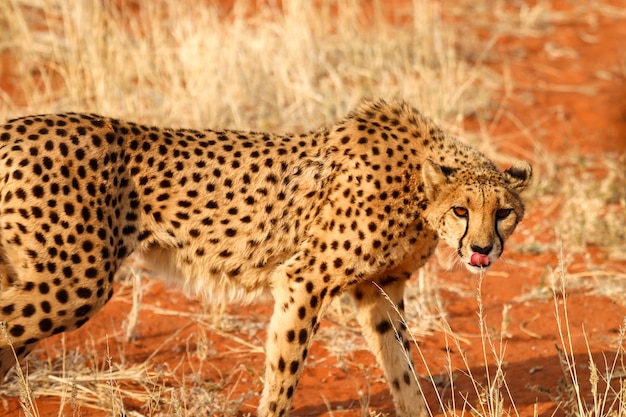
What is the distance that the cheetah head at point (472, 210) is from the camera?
14.5ft

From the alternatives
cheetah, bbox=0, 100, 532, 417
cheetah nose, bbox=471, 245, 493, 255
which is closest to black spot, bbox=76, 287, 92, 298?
cheetah, bbox=0, 100, 532, 417

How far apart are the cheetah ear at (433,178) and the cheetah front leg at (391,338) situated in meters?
0.48

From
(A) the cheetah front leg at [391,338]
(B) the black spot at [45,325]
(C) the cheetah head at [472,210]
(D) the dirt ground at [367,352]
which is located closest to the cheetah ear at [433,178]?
(C) the cheetah head at [472,210]

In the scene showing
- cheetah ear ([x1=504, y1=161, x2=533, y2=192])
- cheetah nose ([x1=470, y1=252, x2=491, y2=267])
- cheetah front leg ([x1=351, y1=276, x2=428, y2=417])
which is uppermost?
cheetah ear ([x1=504, y1=161, x2=533, y2=192])

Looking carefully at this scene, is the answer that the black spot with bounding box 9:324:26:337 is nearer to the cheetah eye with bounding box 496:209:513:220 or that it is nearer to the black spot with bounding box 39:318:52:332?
the black spot with bounding box 39:318:52:332

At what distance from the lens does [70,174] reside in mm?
4273

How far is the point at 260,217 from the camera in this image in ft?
15.4

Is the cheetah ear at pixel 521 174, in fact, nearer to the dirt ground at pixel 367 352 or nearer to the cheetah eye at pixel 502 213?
the cheetah eye at pixel 502 213

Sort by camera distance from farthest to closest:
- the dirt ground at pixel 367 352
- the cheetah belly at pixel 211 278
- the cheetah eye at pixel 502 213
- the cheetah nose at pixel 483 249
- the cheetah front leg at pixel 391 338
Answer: the dirt ground at pixel 367 352 < the cheetah front leg at pixel 391 338 < the cheetah belly at pixel 211 278 < the cheetah eye at pixel 502 213 < the cheetah nose at pixel 483 249

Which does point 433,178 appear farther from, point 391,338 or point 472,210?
point 391,338

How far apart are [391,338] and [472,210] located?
80 cm

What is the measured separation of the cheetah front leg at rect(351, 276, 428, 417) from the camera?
4.87 metres

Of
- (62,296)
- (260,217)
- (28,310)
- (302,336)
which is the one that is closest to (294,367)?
(302,336)

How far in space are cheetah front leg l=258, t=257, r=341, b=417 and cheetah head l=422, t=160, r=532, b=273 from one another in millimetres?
548
